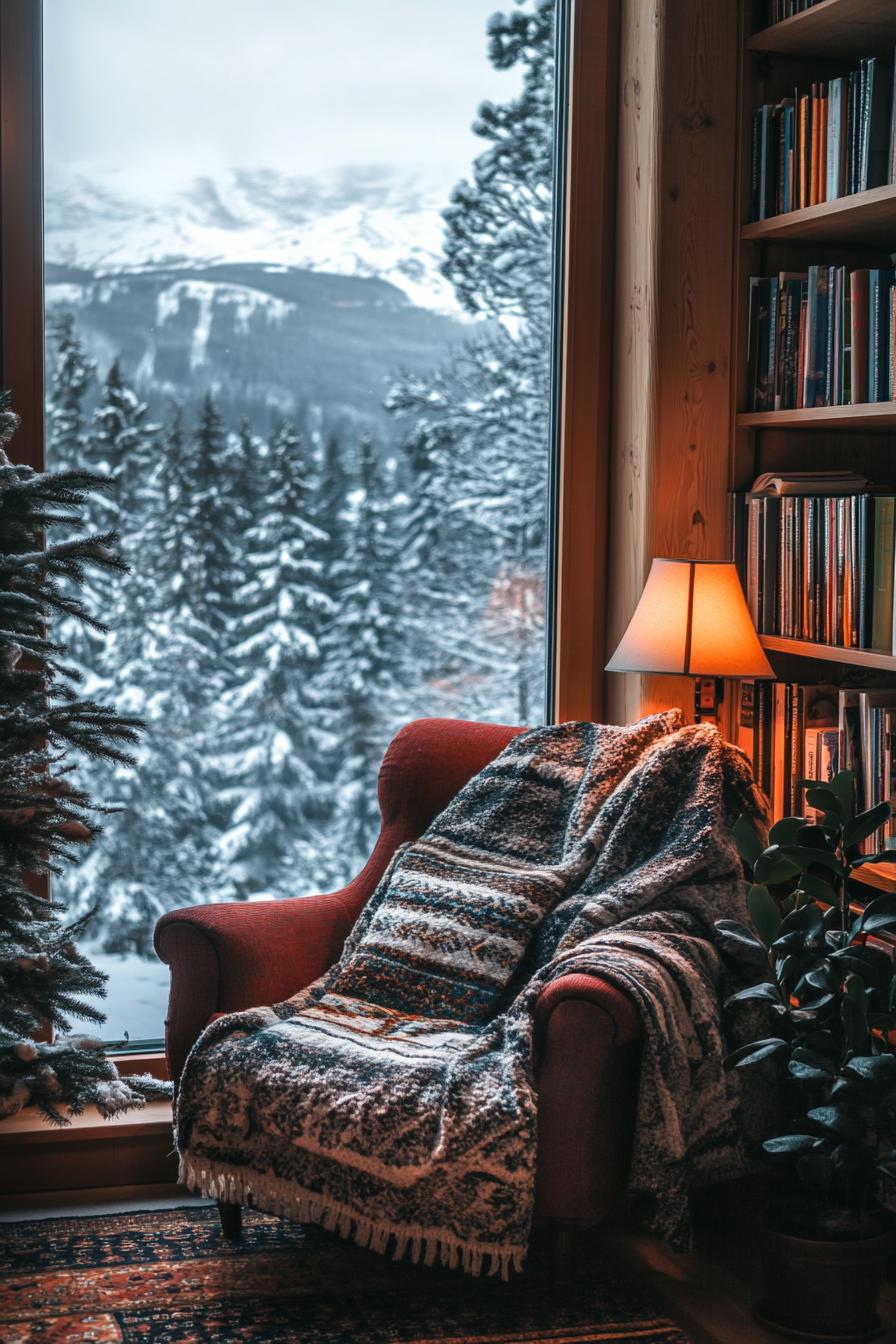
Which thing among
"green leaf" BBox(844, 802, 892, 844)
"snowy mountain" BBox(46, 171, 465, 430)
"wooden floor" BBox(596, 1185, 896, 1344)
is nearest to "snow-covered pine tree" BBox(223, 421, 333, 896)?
"snowy mountain" BBox(46, 171, 465, 430)

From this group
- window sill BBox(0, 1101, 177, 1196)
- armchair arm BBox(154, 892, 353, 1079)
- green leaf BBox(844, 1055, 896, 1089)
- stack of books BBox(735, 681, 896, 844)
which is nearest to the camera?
green leaf BBox(844, 1055, 896, 1089)

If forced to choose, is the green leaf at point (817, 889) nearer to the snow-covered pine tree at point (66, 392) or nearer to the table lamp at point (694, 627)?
the table lamp at point (694, 627)

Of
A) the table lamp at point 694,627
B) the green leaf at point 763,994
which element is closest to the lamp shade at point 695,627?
the table lamp at point 694,627

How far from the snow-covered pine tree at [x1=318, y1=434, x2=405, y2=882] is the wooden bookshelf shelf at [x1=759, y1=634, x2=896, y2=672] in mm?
856

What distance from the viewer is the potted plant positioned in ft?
7.32

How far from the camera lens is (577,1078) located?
7.30ft

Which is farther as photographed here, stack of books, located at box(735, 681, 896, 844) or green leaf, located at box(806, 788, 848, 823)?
stack of books, located at box(735, 681, 896, 844)

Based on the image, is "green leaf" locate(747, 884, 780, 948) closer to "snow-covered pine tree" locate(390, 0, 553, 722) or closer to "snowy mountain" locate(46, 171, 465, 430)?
"snow-covered pine tree" locate(390, 0, 553, 722)

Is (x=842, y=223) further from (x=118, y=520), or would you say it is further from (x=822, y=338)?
(x=118, y=520)

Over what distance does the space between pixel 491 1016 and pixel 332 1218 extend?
0.49 m

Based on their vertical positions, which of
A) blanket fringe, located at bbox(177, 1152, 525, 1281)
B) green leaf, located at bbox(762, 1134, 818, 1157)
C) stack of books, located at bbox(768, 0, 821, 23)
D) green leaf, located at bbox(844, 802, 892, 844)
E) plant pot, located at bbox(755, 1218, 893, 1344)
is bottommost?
plant pot, located at bbox(755, 1218, 893, 1344)

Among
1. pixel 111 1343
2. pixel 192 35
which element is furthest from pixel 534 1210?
pixel 192 35

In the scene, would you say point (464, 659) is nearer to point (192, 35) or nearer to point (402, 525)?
point (402, 525)

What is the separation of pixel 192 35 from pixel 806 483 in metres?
1.64
